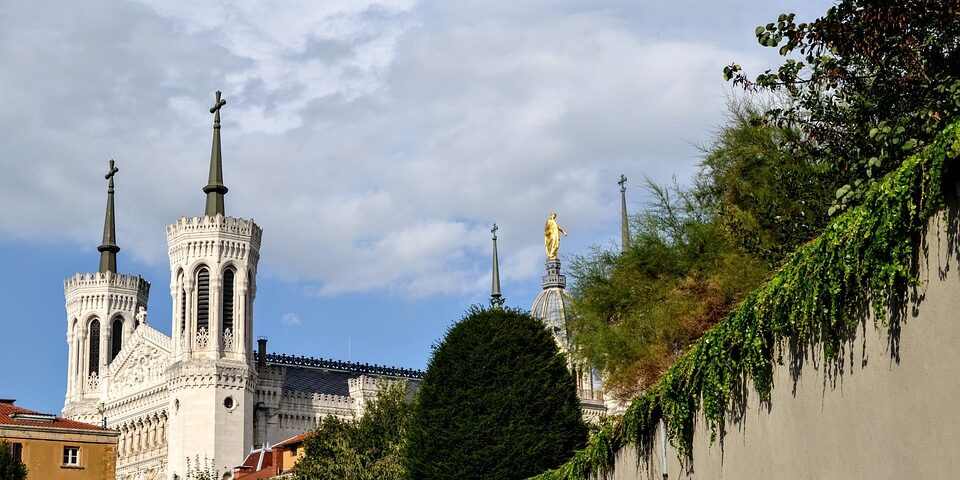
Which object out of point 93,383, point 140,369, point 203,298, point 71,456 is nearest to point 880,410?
point 71,456

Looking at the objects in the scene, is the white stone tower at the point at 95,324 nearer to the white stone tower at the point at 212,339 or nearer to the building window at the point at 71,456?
the white stone tower at the point at 212,339

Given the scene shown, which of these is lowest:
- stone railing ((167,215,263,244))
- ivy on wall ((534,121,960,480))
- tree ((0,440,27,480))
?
ivy on wall ((534,121,960,480))

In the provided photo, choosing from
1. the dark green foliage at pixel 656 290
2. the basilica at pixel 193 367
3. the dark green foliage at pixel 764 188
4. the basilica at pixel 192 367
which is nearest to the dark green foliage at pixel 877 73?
the dark green foliage at pixel 764 188

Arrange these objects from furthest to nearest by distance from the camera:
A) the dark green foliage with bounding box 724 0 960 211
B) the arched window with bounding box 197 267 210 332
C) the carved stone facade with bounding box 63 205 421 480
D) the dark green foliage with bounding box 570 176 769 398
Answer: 1. the arched window with bounding box 197 267 210 332
2. the carved stone facade with bounding box 63 205 421 480
3. the dark green foliage with bounding box 570 176 769 398
4. the dark green foliage with bounding box 724 0 960 211

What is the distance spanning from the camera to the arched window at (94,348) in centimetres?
8756

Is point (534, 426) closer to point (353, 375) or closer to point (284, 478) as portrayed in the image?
point (284, 478)

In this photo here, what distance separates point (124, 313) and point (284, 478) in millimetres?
40450

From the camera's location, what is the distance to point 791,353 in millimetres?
16172

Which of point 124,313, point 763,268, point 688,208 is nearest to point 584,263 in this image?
point 688,208

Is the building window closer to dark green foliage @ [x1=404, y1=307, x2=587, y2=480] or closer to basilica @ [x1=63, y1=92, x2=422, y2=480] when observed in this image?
basilica @ [x1=63, y1=92, x2=422, y2=480]

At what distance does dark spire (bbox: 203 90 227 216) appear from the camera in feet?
254

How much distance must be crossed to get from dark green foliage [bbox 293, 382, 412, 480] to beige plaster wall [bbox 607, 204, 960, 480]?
87.9ft

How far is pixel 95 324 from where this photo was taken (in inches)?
3472

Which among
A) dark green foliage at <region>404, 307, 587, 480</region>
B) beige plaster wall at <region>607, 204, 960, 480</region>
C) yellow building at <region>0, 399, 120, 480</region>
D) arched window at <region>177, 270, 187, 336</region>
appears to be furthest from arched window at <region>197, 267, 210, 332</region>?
beige plaster wall at <region>607, 204, 960, 480</region>
